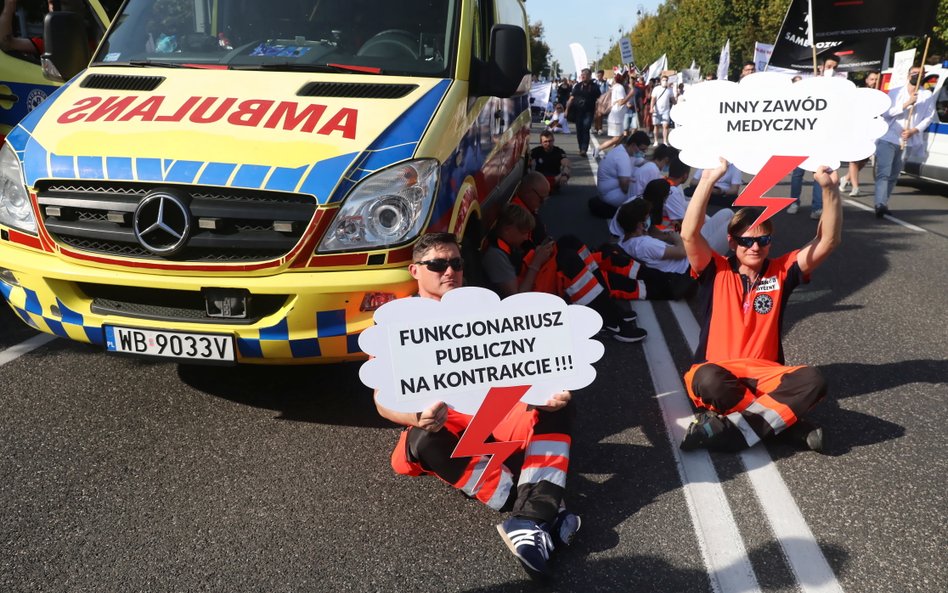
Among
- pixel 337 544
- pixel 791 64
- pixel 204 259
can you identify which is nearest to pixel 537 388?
pixel 337 544

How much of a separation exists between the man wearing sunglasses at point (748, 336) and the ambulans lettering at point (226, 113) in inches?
64.6

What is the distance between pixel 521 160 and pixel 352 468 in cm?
457

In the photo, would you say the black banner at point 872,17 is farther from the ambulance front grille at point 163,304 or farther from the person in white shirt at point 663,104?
the person in white shirt at point 663,104

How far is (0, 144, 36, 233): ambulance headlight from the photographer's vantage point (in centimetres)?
381

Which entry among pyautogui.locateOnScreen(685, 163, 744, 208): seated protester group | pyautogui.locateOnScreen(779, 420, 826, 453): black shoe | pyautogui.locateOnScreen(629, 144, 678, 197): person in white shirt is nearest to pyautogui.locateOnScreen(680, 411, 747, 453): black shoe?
pyautogui.locateOnScreen(779, 420, 826, 453): black shoe

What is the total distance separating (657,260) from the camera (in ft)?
20.9

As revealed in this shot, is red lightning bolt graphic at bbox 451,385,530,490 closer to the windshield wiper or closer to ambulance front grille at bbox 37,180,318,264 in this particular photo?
ambulance front grille at bbox 37,180,318,264

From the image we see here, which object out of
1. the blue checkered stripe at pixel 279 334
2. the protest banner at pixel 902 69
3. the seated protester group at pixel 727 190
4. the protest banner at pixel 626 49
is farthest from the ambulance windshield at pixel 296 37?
the protest banner at pixel 626 49

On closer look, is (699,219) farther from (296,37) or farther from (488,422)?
(296,37)

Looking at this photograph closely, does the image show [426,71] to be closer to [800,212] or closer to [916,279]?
[916,279]

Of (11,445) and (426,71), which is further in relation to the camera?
(426,71)

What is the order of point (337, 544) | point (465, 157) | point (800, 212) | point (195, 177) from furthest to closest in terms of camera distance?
point (800, 212) → point (465, 157) → point (195, 177) → point (337, 544)

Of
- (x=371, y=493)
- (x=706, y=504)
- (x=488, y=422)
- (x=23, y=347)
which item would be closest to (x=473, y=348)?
(x=488, y=422)

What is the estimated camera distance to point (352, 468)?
3.61 m
